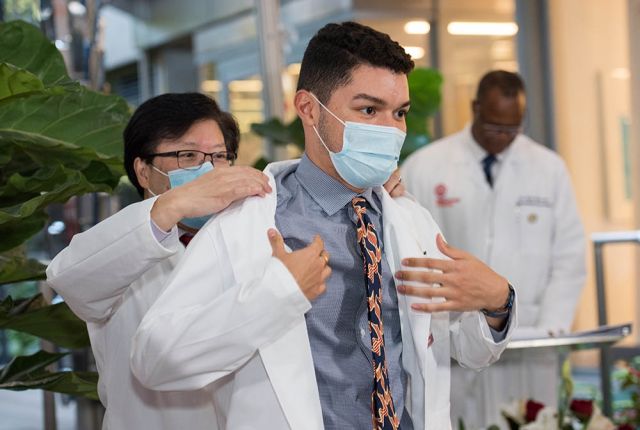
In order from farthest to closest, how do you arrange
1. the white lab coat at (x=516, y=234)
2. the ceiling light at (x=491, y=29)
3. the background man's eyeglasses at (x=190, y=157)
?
the ceiling light at (x=491, y=29) → the white lab coat at (x=516, y=234) → the background man's eyeglasses at (x=190, y=157)

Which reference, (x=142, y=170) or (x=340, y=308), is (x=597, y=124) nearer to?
(x=142, y=170)

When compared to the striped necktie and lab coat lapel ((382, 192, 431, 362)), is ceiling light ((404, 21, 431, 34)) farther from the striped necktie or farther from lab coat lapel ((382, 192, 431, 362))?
the striped necktie

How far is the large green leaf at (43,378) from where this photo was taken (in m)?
2.32

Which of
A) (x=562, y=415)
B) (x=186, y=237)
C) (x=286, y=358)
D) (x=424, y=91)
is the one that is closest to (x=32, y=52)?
(x=186, y=237)

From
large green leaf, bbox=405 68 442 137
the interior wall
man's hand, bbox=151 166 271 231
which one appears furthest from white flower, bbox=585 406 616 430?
the interior wall

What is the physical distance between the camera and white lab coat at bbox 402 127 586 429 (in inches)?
161

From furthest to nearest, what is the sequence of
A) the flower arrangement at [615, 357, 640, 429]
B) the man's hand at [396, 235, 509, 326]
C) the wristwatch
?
the flower arrangement at [615, 357, 640, 429]
the wristwatch
the man's hand at [396, 235, 509, 326]

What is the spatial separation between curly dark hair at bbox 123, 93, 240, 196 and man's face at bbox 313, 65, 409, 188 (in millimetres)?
508

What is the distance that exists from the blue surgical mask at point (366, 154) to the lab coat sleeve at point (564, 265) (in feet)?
7.15

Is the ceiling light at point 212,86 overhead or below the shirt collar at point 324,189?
overhead

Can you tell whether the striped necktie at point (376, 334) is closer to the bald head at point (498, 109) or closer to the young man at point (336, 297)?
the young man at point (336, 297)

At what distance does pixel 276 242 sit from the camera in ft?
6.00

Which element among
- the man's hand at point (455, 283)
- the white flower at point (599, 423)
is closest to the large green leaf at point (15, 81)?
the man's hand at point (455, 283)

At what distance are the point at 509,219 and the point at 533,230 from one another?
103mm
